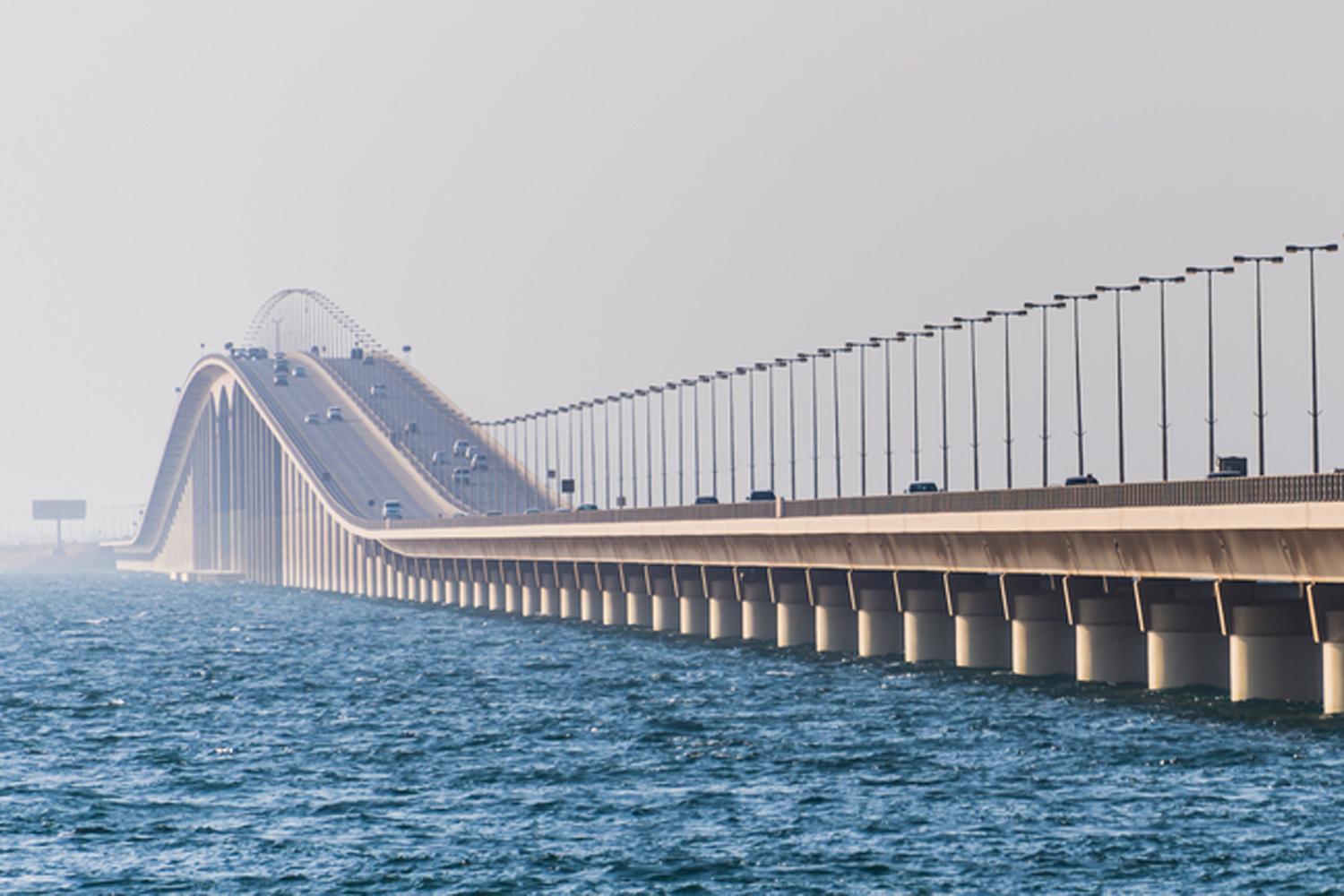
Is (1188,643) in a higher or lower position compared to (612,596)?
higher

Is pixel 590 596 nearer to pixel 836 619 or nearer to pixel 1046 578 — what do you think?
pixel 836 619

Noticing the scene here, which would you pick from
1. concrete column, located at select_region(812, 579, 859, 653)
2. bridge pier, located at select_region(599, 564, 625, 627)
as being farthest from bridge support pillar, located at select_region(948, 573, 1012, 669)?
bridge pier, located at select_region(599, 564, 625, 627)

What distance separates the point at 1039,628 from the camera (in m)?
84.9

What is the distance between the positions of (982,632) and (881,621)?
11.6 meters

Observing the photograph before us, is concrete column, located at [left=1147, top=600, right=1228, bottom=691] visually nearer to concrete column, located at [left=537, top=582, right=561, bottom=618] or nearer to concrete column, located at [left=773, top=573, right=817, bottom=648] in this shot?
concrete column, located at [left=773, top=573, right=817, bottom=648]

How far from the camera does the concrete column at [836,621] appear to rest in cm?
10744

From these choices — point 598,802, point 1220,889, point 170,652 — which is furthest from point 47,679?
point 1220,889

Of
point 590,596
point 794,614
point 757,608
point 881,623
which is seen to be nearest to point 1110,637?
point 881,623

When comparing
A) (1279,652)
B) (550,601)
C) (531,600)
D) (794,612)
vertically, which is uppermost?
(1279,652)

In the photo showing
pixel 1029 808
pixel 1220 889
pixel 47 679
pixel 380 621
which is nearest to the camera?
pixel 1220 889

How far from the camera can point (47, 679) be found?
98.7 m

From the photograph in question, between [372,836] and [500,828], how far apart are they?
2.35 m

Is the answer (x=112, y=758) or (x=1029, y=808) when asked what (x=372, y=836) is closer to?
(x=1029, y=808)

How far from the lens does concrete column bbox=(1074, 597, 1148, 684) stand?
79812 millimetres
